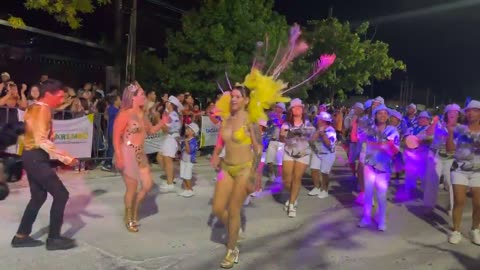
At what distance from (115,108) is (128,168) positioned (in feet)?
15.9

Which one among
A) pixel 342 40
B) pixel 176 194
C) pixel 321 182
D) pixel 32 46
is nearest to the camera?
pixel 176 194

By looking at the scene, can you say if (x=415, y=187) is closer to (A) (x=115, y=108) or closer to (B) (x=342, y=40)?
(A) (x=115, y=108)

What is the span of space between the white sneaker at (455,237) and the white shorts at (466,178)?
0.74 m

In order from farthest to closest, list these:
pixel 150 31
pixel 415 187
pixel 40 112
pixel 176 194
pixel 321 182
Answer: pixel 150 31 < pixel 415 187 < pixel 321 182 < pixel 176 194 < pixel 40 112

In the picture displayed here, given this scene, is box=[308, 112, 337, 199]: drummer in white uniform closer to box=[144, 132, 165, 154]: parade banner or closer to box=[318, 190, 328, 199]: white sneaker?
box=[318, 190, 328, 199]: white sneaker

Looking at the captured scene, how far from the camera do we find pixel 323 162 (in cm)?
884

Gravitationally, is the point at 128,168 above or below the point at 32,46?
below

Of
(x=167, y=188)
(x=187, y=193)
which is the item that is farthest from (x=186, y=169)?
(x=167, y=188)

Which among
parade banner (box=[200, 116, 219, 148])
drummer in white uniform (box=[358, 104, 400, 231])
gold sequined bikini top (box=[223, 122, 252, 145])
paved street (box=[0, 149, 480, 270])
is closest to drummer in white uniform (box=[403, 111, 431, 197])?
paved street (box=[0, 149, 480, 270])

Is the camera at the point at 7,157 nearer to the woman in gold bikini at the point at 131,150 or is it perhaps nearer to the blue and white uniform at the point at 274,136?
the woman in gold bikini at the point at 131,150

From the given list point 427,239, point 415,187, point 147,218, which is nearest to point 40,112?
point 147,218

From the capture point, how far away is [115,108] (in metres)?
10.6

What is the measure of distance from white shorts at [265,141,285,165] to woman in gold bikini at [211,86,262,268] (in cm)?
349

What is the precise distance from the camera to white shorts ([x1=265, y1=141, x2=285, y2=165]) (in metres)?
8.87
